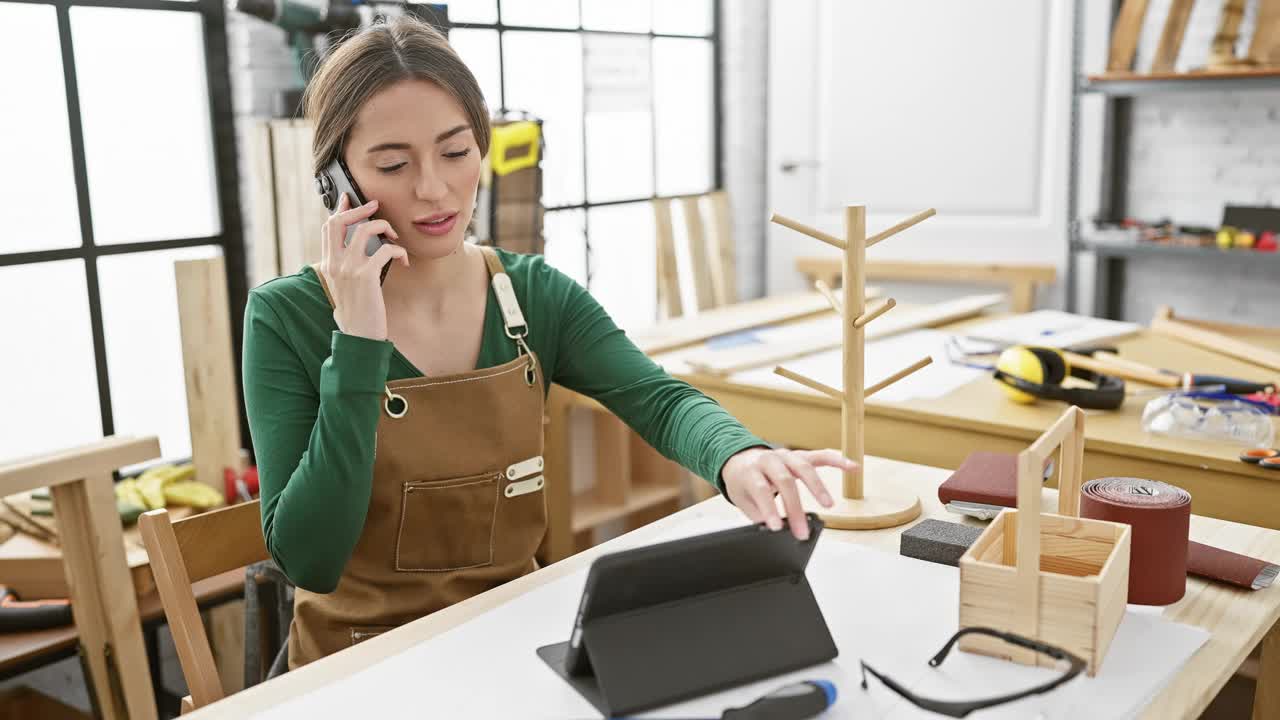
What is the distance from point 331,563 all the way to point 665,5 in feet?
11.5

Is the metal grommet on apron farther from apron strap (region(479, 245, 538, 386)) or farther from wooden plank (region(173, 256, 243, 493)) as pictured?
wooden plank (region(173, 256, 243, 493))

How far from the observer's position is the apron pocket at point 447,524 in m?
1.44

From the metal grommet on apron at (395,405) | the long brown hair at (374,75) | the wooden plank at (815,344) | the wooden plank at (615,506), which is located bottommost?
the wooden plank at (615,506)

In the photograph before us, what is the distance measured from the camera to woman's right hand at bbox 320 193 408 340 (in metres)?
1.28

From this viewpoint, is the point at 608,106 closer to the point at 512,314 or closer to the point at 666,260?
the point at 666,260

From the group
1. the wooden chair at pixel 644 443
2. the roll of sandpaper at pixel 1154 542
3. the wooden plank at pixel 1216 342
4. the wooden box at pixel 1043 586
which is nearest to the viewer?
the wooden box at pixel 1043 586

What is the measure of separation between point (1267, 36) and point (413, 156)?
10.5ft

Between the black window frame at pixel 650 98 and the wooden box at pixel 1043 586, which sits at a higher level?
the black window frame at pixel 650 98

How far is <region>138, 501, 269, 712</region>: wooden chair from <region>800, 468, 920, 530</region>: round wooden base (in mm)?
718

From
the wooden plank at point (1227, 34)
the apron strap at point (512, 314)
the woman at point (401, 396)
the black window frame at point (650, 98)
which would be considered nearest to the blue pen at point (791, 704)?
the woman at point (401, 396)

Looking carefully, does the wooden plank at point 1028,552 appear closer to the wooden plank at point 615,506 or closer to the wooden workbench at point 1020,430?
the wooden workbench at point 1020,430

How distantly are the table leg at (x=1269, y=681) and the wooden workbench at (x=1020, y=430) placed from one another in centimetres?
45

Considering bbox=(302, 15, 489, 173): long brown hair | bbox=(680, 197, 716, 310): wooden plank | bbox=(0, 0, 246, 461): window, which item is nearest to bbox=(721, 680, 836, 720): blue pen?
bbox=(302, 15, 489, 173): long brown hair

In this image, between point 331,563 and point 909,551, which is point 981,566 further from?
point 331,563
